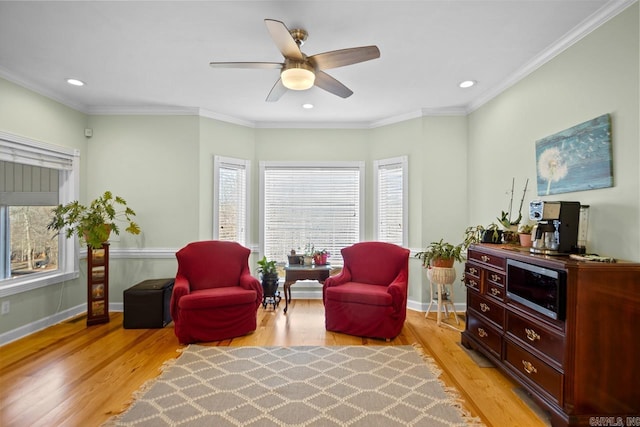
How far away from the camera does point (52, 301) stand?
393cm

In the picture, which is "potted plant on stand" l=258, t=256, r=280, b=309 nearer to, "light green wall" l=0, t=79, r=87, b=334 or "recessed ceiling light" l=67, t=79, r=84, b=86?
"light green wall" l=0, t=79, r=87, b=334

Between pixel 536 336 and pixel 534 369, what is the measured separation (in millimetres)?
235

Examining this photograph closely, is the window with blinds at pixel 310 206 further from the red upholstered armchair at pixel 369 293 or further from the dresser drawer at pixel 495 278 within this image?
the dresser drawer at pixel 495 278

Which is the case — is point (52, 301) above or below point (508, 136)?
below

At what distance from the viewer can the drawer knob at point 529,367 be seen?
7.39 ft

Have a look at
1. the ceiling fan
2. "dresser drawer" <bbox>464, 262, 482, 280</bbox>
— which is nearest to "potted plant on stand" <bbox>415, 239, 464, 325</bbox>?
"dresser drawer" <bbox>464, 262, 482, 280</bbox>

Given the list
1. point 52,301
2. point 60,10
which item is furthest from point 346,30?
point 52,301

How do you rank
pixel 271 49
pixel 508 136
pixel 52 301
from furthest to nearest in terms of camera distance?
pixel 52 301 → pixel 508 136 → pixel 271 49

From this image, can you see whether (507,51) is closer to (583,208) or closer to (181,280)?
(583,208)

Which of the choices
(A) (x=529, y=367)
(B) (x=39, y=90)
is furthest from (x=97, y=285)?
(A) (x=529, y=367)

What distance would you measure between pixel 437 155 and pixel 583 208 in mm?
2277

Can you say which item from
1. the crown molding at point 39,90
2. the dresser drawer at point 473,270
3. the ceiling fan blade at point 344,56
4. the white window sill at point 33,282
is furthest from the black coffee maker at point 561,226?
the crown molding at point 39,90

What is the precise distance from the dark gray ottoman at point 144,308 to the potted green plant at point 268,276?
1.32 m

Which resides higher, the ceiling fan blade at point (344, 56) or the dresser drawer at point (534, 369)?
the ceiling fan blade at point (344, 56)
